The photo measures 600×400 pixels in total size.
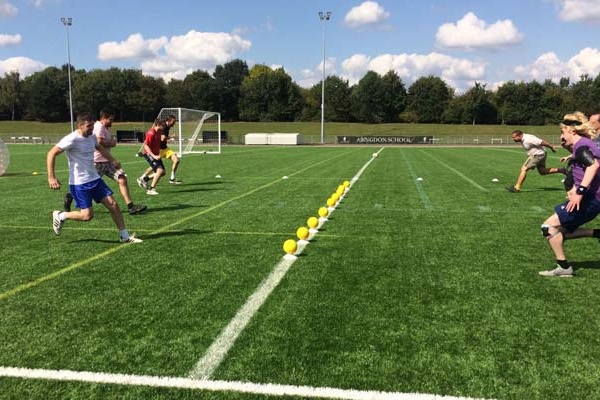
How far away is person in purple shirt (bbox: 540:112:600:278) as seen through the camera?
4.98 m

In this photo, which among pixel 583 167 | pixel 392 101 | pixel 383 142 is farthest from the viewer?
pixel 392 101

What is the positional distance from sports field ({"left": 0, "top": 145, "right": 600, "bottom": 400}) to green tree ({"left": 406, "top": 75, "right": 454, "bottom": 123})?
106m

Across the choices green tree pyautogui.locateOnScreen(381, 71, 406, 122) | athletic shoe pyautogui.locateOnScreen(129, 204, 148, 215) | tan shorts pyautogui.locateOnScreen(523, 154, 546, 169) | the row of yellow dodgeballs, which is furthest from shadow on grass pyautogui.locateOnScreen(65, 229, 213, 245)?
green tree pyautogui.locateOnScreen(381, 71, 406, 122)

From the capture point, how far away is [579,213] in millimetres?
5301

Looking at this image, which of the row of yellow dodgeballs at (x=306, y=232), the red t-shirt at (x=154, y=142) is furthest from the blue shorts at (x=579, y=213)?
the red t-shirt at (x=154, y=142)

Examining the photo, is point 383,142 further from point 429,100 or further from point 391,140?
Answer: point 429,100

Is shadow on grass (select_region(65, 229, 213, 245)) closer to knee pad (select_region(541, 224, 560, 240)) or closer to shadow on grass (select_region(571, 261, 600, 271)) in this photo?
knee pad (select_region(541, 224, 560, 240))

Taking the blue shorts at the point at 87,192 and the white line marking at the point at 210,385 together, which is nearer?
the white line marking at the point at 210,385

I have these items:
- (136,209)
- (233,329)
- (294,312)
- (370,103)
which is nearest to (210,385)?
(233,329)

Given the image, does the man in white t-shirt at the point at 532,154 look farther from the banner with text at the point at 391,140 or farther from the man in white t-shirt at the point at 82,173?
the banner with text at the point at 391,140

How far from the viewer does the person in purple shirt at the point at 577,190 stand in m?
4.98

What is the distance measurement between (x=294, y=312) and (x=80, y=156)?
13.5 feet

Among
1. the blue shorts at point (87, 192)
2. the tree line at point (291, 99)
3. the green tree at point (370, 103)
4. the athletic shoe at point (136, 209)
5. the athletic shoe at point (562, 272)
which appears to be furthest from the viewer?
the green tree at point (370, 103)

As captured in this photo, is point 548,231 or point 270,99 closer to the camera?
point 548,231
